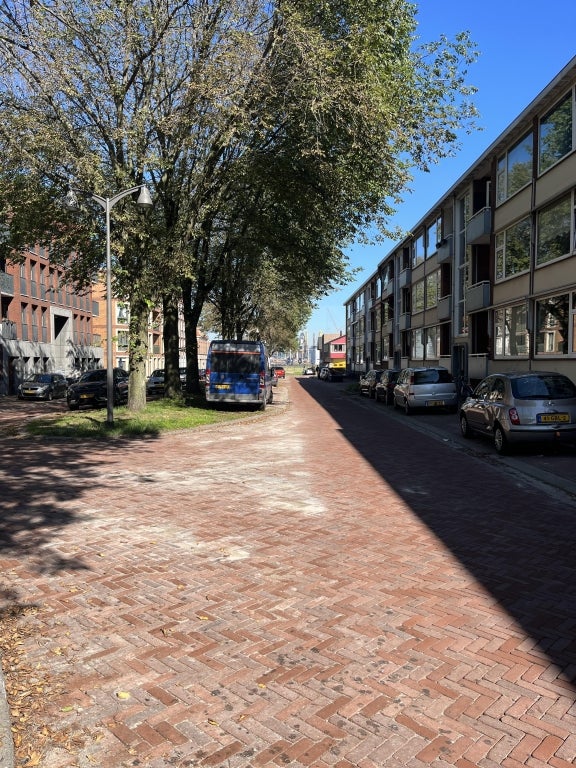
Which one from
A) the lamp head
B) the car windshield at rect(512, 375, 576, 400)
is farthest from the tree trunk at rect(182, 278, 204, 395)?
the car windshield at rect(512, 375, 576, 400)

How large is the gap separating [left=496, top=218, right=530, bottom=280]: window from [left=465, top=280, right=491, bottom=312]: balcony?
100 cm

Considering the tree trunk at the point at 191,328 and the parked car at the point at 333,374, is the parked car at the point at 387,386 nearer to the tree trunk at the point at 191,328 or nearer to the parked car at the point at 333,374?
Result: the tree trunk at the point at 191,328

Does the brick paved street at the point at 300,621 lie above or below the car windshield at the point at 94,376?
below

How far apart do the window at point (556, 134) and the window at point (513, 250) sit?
7.40 ft

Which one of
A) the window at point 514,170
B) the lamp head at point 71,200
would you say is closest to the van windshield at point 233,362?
the lamp head at point 71,200

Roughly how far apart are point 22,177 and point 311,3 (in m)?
8.95

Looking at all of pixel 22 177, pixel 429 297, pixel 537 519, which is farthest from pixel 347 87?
pixel 429 297

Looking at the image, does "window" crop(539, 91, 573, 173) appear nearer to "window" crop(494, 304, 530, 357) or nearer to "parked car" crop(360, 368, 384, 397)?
"window" crop(494, 304, 530, 357)

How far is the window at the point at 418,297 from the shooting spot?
38.2 m

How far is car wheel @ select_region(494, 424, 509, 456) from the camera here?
11.7 m

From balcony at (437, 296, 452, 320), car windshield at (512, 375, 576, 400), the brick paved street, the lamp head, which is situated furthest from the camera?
balcony at (437, 296, 452, 320)

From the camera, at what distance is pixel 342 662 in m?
3.55

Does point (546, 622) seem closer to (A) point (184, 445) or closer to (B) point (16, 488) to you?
(B) point (16, 488)

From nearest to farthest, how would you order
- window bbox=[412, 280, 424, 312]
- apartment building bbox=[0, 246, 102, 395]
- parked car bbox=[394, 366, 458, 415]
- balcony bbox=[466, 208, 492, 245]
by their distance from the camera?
parked car bbox=[394, 366, 458, 415], balcony bbox=[466, 208, 492, 245], apartment building bbox=[0, 246, 102, 395], window bbox=[412, 280, 424, 312]
